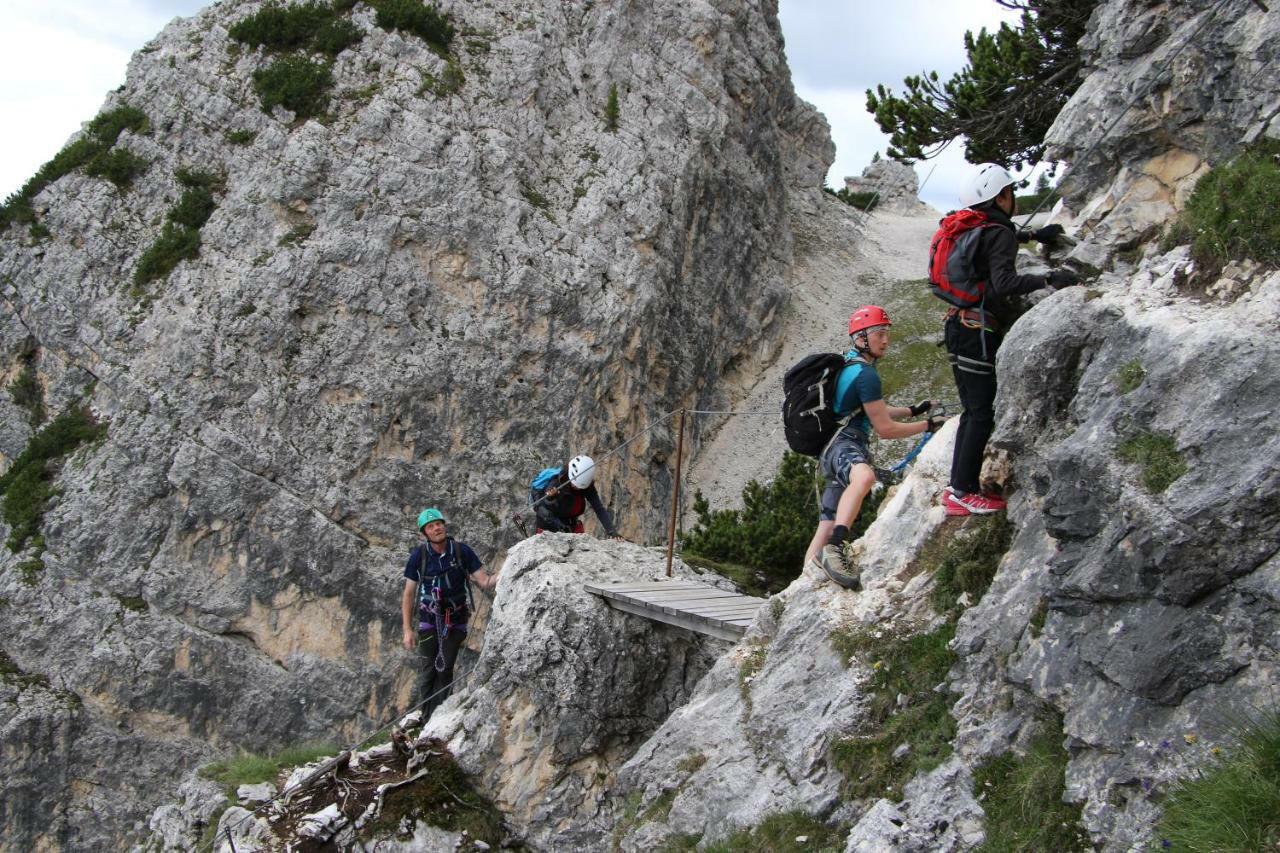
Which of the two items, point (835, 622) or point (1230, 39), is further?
point (835, 622)

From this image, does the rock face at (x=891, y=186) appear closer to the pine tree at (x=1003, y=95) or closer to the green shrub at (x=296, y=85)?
the green shrub at (x=296, y=85)

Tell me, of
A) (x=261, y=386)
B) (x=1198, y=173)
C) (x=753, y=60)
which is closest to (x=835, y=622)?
(x=1198, y=173)

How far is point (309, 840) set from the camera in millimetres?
10680

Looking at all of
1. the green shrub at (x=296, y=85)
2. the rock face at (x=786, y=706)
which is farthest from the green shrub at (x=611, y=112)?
the rock face at (x=786, y=706)

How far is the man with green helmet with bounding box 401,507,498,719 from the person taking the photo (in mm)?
12062

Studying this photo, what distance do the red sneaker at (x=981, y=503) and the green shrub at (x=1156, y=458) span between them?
181 cm

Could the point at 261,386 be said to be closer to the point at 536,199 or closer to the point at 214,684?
the point at 214,684

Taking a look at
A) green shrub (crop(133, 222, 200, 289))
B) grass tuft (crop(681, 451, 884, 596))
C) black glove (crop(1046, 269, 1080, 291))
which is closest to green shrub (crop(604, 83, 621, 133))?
green shrub (crop(133, 222, 200, 289))

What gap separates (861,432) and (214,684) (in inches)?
855

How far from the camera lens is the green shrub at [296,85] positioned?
3017 centimetres

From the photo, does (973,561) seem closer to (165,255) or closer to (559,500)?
(559,500)

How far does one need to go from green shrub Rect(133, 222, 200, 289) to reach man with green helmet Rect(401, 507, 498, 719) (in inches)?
800

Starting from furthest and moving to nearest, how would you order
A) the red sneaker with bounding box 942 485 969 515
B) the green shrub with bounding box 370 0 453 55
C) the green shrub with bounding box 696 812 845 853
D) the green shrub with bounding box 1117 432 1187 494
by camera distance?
the green shrub with bounding box 370 0 453 55
the red sneaker with bounding box 942 485 969 515
the green shrub with bounding box 696 812 845 853
the green shrub with bounding box 1117 432 1187 494

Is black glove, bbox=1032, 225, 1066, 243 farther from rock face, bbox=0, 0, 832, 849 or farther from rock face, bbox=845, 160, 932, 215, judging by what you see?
rock face, bbox=845, 160, 932, 215
